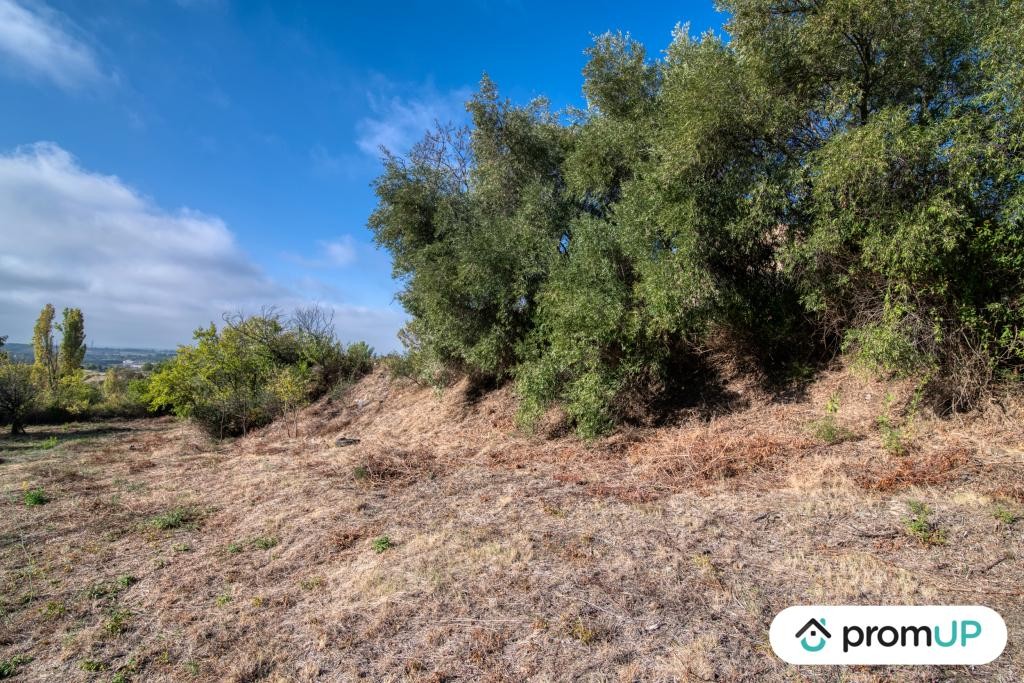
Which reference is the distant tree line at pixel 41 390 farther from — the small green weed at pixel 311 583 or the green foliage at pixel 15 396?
the small green weed at pixel 311 583

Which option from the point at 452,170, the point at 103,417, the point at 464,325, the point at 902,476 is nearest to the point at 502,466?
the point at 464,325

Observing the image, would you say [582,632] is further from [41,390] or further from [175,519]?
[41,390]

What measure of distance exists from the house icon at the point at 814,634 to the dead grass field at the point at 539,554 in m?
0.22

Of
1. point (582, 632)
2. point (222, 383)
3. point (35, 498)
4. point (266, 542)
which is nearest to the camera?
point (582, 632)

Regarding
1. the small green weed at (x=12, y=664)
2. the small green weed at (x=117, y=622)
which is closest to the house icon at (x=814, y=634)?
the small green weed at (x=117, y=622)

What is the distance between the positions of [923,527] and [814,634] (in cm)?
207

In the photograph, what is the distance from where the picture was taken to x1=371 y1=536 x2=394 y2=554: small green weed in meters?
5.44

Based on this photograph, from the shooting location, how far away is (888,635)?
331 cm

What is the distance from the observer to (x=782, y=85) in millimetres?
7715

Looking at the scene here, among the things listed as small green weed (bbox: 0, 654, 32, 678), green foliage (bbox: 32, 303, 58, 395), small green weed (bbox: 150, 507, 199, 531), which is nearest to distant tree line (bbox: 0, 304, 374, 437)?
green foliage (bbox: 32, 303, 58, 395)

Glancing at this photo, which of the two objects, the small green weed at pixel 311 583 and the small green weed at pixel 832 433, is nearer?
the small green weed at pixel 311 583

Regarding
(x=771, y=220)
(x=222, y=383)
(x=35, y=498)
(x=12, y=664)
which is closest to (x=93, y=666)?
(x=12, y=664)

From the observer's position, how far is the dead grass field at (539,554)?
11.7ft

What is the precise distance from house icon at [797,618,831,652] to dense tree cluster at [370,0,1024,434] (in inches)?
168
